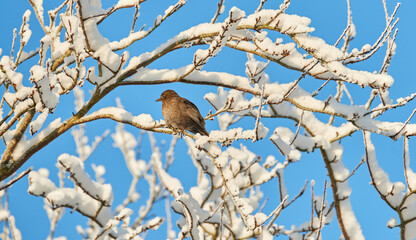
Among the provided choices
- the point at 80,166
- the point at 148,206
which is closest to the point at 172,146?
the point at 148,206

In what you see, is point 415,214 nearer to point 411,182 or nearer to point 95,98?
point 411,182

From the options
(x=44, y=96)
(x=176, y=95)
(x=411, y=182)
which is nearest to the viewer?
(x=44, y=96)

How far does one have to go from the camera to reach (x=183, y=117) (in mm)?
4605

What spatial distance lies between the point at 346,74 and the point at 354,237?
2.12 metres

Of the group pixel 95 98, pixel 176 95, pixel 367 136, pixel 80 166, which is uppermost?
pixel 176 95

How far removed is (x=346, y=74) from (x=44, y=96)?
2.29 meters

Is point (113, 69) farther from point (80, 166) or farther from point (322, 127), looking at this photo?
point (322, 127)

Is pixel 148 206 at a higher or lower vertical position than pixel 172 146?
lower

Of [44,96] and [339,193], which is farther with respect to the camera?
[339,193]

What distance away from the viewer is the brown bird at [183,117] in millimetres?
4590

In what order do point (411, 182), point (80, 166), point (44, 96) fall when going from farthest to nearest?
point (411, 182) < point (80, 166) < point (44, 96)

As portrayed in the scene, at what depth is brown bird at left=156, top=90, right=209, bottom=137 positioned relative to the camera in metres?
4.59

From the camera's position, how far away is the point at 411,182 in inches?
179

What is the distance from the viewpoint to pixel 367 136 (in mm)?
4918
